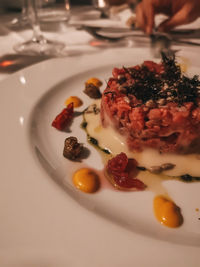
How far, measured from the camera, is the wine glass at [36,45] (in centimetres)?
339

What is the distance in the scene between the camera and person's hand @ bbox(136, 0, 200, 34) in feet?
10.7

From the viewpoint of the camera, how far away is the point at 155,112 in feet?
6.56

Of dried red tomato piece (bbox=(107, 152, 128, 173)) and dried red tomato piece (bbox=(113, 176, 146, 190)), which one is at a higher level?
dried red tomato piece (bbox=(107, 152, 128, 173))

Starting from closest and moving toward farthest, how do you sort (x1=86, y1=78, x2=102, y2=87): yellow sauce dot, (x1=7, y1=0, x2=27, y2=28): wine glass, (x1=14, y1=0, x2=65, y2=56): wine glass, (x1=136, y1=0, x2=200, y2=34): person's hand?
1. (x1=86, y1=78, x2=102, y2=87): yellow sauce dot
2. (x1=136, y1=0, x2=200, y2=34): person's hand
3. (x1=14, y1=0, x2=65, y2=56): wine glass
4. (x1=7, y1=0, x2=27, y2=28): wine glass

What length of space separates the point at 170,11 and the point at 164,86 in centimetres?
162

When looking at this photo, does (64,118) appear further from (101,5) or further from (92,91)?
(101,5)

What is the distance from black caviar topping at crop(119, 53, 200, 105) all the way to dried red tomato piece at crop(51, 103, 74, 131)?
22.8 inches

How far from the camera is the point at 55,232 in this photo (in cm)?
148

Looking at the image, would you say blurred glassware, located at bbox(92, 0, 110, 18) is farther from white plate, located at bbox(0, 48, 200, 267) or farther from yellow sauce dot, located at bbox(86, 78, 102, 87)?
white plate, located at bbox(0, 48, 200, 267)

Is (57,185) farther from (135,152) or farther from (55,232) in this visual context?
(135,152)

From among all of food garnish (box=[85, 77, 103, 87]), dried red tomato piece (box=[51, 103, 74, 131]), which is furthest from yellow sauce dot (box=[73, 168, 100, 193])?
food garnish (box=[85, 77, 103, 87])

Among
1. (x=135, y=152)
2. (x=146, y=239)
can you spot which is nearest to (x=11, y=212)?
(x=146, y=239)

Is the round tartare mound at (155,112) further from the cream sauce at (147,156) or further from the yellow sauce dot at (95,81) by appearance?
the yellow sauce dot at (95,81)

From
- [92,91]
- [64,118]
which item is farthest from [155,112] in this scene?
[92,91]
